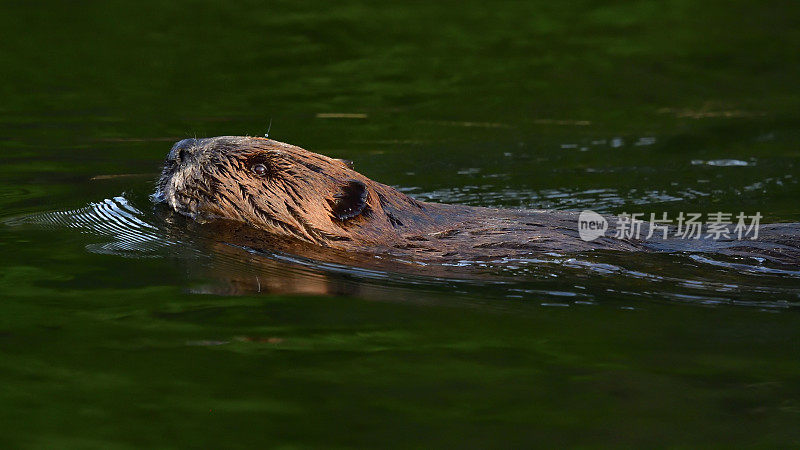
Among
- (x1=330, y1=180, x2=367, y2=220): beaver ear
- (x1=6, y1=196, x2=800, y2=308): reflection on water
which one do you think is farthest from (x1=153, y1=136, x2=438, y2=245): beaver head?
(x1=6, y1=196, x2=800, y2=308): reflection on water

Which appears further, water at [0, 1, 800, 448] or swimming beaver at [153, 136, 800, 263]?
swimming beaver at [153, 136, 800, 263]

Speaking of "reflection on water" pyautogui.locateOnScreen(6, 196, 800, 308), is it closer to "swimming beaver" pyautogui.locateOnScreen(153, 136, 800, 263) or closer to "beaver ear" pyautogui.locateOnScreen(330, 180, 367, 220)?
"swimming beaver" pyautogui.locateOnScreen(153, 136, 800, 263)

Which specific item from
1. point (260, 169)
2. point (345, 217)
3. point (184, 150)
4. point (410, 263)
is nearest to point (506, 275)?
point (410, 263)

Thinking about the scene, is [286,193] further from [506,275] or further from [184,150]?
[506,275]

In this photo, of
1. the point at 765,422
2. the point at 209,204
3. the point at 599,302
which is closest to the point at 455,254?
the point at 599,302

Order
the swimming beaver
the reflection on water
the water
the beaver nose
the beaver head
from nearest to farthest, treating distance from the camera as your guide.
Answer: the water
the reflection on water
the swimming beaver
the beaver head
the beaver nose

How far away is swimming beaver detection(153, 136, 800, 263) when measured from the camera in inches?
229

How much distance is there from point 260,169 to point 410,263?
1.04 meters

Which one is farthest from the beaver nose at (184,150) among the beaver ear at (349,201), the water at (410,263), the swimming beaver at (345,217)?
the beaver ear at (349,201)

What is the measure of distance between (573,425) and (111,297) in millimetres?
2451

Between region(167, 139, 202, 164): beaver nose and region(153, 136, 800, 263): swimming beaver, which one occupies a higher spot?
region(167, 139, 202, 164): beaver nose

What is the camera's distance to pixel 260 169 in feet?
19.6

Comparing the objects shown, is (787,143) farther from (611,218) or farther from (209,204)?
(209,204)

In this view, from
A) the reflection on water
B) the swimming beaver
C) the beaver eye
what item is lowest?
the reflection on water
